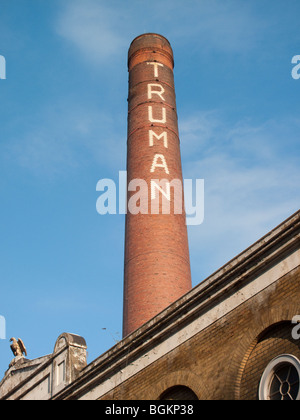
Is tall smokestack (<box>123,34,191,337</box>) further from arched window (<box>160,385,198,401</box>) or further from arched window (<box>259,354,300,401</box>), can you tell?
arched window (<box>259,354,300,401</box>)

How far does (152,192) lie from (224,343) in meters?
11.5

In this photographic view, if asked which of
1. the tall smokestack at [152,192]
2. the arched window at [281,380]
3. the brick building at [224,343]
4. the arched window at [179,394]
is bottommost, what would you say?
the arched window at [281,380]

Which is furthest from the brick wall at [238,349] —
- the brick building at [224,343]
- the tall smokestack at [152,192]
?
the tall smokestack at [152,192]

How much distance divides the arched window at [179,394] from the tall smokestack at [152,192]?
7.33 m

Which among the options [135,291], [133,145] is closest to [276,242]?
[135,291]

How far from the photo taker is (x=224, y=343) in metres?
10.3

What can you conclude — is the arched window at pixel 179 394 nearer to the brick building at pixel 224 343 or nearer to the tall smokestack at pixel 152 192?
the brick building at pixel 224 343

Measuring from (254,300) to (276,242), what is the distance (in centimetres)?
104

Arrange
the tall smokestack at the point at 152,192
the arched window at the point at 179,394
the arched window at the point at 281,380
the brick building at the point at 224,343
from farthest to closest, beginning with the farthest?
the tall smokestack at the point at 152,192, the arched window at the point at 179,394, the brick building at the point at 224,343, the arched window at the point at 281,380

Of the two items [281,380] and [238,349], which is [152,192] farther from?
[281,380]

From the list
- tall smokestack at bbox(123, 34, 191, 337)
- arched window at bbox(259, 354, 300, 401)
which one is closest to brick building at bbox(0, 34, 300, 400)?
arched window at bbox(259, 354, 300, 401)

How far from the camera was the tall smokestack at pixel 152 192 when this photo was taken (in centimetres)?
1950

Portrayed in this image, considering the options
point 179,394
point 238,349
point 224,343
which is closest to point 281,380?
point 238,349
